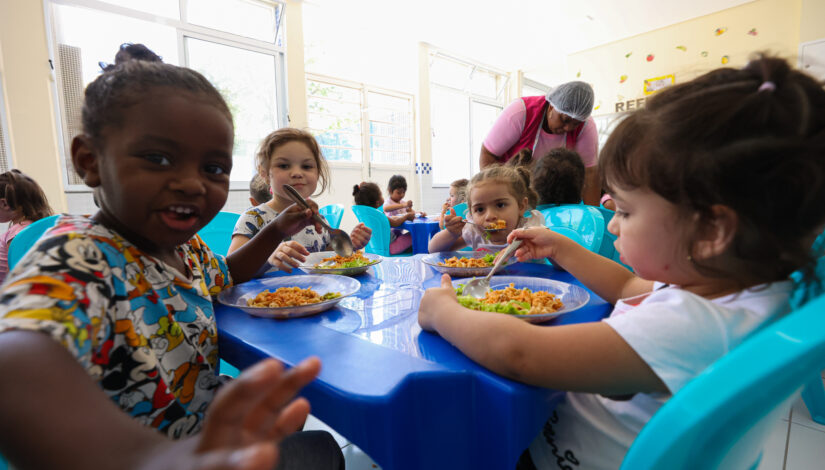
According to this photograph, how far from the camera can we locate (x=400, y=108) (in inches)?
298

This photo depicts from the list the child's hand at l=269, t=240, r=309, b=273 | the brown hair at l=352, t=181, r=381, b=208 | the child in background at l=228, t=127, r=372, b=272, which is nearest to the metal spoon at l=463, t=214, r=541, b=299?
the child's hand at l=269, t=240, r=309, b=273

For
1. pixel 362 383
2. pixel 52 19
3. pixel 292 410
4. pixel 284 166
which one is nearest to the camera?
pixel 292 410

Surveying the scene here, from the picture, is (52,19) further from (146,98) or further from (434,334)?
(434,334)

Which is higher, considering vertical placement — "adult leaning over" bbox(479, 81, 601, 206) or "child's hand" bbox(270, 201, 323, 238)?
"adult leaning over" bbox(479, 81, 601, 206)

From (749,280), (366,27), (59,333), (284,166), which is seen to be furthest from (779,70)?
(366,27)

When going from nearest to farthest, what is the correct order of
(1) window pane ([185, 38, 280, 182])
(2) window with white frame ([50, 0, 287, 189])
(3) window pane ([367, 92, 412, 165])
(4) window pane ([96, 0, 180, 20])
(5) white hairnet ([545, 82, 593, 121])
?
(5) white hairnet ([545, 82, 593, 121])
(2) window with white frame ([50, 0, 287, 189])
(4) window pane ([96, 0, 180, 20])
(1) window pane ([185, 38, 280, 182])
(3) window pane ([367, 92, 412, 165])

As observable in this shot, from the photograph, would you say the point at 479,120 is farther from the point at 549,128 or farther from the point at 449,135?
the point at 549,128

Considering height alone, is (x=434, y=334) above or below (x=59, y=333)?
below

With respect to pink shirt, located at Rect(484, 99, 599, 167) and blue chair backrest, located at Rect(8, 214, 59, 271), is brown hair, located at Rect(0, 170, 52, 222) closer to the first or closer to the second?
blue chair backrest, located at Rect(8, 214, 59, 271)

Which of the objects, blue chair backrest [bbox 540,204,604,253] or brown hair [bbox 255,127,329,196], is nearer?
blue chair backrest [bbox 540,204,604,253]

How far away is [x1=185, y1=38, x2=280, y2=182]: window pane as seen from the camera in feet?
16.3

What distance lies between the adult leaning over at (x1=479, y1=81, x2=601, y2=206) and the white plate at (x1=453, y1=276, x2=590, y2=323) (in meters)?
1.74

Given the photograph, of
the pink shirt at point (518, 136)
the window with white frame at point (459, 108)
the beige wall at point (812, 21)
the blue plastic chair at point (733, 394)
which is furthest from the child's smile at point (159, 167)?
the beige wall at point (812, 21)

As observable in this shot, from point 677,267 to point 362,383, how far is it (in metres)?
0.54
